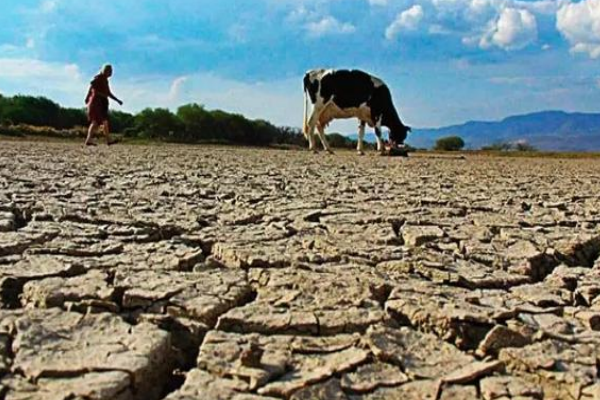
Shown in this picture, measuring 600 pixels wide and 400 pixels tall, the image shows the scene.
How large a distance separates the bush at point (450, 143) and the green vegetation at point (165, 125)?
3907mm

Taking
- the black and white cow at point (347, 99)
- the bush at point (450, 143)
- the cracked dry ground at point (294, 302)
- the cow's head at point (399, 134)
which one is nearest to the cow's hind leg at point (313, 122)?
the black and white cow at point (347, 99)

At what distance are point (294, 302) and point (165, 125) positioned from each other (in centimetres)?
2094

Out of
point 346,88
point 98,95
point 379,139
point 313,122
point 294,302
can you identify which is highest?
point 346,88

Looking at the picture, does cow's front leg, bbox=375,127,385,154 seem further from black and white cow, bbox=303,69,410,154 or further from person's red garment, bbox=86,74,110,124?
person's red garment, bbox=86,74,110,124

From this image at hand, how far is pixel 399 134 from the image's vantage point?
14.5 metres

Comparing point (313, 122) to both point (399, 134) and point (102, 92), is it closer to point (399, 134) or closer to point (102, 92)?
point (399, 134)

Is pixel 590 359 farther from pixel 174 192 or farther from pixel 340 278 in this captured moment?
pixel 174 192

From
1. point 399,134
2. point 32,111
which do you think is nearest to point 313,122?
point 399,134

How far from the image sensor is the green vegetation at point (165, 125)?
71.4 ft

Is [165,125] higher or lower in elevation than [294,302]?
higher

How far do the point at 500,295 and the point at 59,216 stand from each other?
2.39 meters

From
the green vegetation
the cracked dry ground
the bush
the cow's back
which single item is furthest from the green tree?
the cracked dry ground

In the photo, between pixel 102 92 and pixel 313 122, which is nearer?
pixel 102 92

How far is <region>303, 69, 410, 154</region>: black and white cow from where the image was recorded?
547 inches
